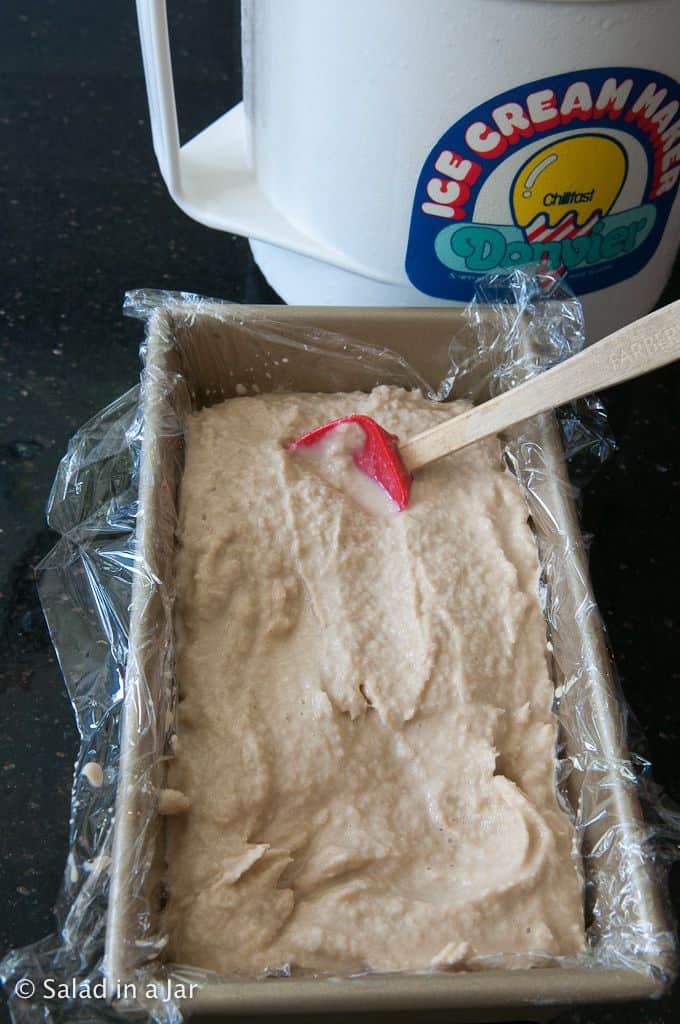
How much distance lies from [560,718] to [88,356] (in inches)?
20.6

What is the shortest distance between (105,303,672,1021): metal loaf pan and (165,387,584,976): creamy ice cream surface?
2cm

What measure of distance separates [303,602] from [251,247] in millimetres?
401

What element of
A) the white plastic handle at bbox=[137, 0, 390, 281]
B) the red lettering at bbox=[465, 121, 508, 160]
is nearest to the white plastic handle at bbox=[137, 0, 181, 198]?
the white plastic handle at bbox=[137, 0, 390, 281]

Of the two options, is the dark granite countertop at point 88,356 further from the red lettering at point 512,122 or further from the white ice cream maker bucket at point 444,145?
the red lettering at point 512,122

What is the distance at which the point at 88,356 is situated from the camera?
0.92m

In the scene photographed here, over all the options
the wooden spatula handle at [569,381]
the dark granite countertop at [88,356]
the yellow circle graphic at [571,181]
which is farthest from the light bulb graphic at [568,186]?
the dark granite countertop at [88,356]

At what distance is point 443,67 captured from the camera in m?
0.64

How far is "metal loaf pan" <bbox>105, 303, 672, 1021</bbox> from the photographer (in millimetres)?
507

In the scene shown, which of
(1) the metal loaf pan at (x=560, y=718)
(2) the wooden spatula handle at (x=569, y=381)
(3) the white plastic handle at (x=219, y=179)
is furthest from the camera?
(3) the white plastic handle at (x=219, y=179)

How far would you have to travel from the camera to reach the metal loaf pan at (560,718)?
51 centimetres

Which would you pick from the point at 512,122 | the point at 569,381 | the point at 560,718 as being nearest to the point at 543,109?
the point at 512,122

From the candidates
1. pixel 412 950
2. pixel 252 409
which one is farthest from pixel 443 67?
pixel 412 950

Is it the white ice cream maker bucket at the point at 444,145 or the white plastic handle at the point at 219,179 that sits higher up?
the white plastic handle at the point at 219,179

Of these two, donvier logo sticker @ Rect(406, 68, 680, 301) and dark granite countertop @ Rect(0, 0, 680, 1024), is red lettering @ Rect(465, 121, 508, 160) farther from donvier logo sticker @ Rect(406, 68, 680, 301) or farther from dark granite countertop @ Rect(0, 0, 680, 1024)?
dark granite countertop @ Rect(0, 0, 680, 1024)
